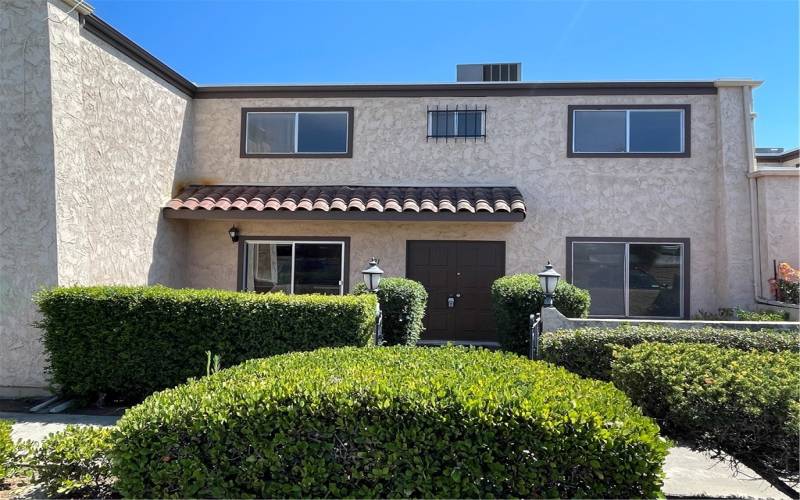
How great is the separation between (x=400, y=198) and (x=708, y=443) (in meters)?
7.29

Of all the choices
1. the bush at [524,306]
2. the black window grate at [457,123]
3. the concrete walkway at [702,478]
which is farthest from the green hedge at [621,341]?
the black window grate at [457,123]

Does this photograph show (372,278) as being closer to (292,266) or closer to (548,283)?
(548,283)

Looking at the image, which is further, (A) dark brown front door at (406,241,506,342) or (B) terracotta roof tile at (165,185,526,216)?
(A) dark brown front door at (406,241,506,342)

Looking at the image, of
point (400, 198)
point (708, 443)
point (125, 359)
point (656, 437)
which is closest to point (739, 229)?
point (400, 198)

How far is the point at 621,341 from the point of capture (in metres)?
5.96

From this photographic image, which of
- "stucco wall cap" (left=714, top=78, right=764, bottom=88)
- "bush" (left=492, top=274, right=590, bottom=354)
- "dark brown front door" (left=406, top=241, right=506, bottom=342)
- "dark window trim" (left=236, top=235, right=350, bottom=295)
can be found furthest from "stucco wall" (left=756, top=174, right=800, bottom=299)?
"dark window trim" (left=236, top=235, right=350, bottom=295)

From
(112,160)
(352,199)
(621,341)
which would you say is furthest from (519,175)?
(112,160)

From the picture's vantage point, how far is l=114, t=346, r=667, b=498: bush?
→ 2641mm

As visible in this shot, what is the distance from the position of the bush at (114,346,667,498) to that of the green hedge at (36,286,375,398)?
3.28 metres

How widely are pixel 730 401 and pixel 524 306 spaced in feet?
14.6

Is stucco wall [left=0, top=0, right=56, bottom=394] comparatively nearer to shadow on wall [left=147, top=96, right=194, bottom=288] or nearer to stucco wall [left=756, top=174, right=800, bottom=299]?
shadow on wall [left=147, top=96, right=194, bottom=288]

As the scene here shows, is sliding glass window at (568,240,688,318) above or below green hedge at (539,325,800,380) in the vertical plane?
above

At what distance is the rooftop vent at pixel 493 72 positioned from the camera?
10977 millimetres

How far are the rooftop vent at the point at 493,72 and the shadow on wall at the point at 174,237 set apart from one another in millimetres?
6804
